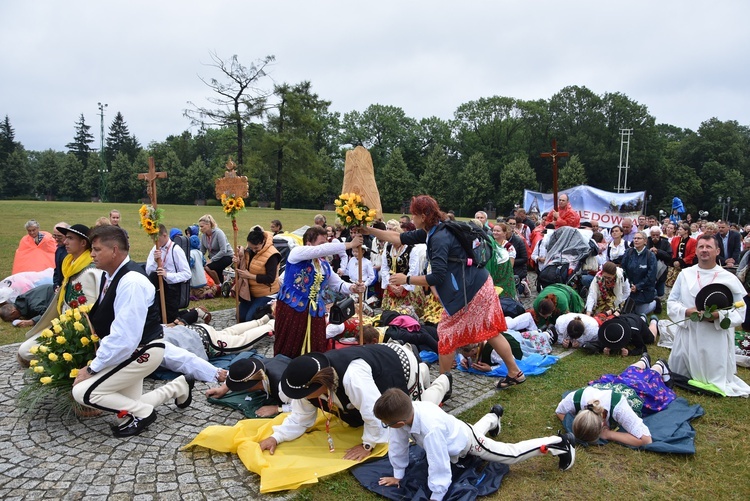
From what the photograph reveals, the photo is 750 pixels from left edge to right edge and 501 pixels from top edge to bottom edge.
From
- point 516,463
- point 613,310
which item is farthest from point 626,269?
point 516,463

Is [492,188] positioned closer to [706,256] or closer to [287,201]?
[287,201]

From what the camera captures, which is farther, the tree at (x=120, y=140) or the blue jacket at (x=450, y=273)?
the tree at (x=120, y=140)

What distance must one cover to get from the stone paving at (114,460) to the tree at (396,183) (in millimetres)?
51023

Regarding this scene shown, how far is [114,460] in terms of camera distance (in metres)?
4.25

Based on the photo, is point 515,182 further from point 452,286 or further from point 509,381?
point 452,286

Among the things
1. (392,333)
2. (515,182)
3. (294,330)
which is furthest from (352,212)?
(515,182)

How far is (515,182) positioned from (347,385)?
54208 millimetres

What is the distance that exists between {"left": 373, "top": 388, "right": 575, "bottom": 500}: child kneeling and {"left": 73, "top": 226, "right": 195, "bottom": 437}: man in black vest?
2.39 m

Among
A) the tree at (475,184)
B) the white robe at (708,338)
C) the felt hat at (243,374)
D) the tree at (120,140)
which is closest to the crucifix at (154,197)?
the felt hat at (243,374)

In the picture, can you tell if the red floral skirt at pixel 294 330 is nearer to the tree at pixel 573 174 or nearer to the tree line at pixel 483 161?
the tree line at pixel 483 161

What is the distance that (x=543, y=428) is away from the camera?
5.01 m

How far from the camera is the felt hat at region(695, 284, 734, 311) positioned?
18.8ft

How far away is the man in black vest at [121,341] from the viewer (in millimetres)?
4438

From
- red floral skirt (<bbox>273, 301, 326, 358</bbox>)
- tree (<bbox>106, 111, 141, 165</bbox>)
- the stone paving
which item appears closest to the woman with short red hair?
the stone paving
